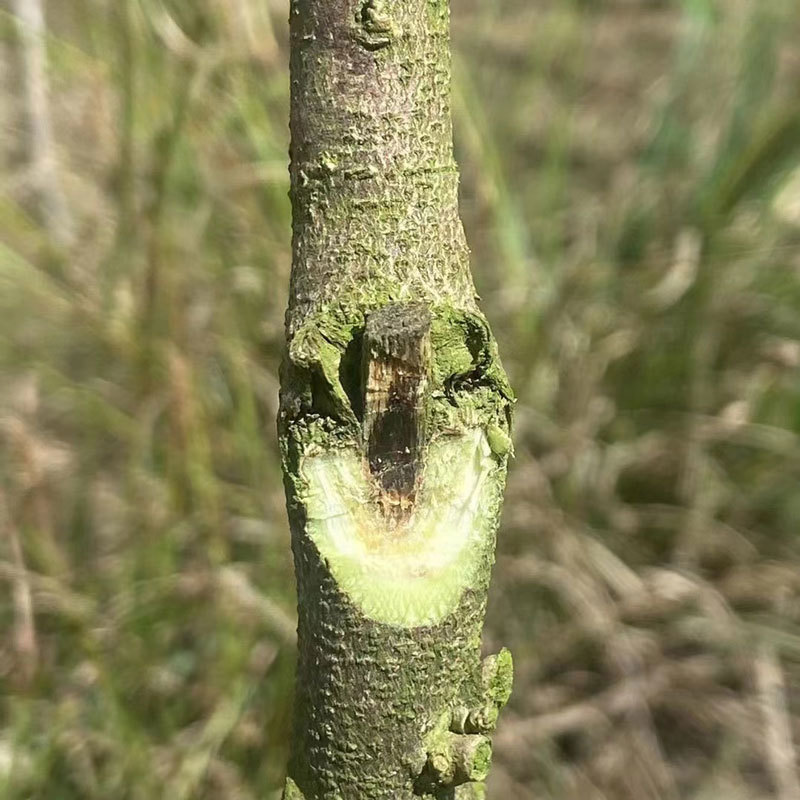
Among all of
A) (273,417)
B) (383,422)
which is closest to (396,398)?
(383,422)

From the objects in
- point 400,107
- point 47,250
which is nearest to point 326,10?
point 400,107

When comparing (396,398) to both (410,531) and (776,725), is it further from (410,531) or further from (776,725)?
(776,725)

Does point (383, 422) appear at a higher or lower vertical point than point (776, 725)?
higher

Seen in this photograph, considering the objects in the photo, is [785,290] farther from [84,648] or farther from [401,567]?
[401,567]

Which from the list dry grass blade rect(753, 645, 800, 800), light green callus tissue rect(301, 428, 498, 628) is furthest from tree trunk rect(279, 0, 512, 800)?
dry grass blade rect(753, 645, 800, 800)

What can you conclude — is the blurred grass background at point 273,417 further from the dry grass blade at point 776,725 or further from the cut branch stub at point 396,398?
the cut branch stub at point 396,398

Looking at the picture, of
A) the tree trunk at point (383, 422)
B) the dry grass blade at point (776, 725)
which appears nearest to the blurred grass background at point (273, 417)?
the dry grass blade at point (776, 725)

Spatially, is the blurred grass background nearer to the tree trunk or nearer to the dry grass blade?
the dry grass blade
